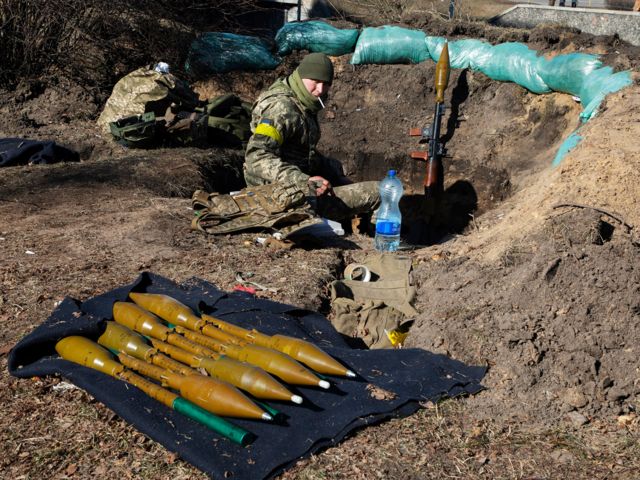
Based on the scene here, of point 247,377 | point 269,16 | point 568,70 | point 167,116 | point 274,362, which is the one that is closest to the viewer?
point 247,377

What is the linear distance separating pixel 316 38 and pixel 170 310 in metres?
7.95

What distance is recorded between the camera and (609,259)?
375cm

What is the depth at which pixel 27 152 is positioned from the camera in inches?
301

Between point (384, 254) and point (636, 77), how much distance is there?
12.1ft

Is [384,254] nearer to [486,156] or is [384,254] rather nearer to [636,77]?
[636,77]

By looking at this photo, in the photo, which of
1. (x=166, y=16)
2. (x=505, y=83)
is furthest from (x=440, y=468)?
(x=166, y=16)

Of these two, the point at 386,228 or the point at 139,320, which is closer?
the point at 139,320

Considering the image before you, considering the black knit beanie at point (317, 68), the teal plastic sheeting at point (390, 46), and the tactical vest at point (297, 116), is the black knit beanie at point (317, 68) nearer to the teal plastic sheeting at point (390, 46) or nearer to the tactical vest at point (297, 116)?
the tactical vest at point (297, 116)

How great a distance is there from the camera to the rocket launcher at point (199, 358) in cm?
288

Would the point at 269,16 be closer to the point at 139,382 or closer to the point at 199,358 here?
the point at 199,358

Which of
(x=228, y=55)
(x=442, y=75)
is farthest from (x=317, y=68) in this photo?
(x=228, y=55)

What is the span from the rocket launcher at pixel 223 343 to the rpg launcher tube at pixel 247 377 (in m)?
0.09

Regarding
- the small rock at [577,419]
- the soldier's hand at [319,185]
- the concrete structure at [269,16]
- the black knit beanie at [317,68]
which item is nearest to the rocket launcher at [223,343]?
the small rock at [577,419]

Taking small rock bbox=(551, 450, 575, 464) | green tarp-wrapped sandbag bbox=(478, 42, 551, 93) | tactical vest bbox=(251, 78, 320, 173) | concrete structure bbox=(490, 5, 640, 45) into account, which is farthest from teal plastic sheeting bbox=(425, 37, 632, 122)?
small rock bbox=(551, 450, 575, 464)
